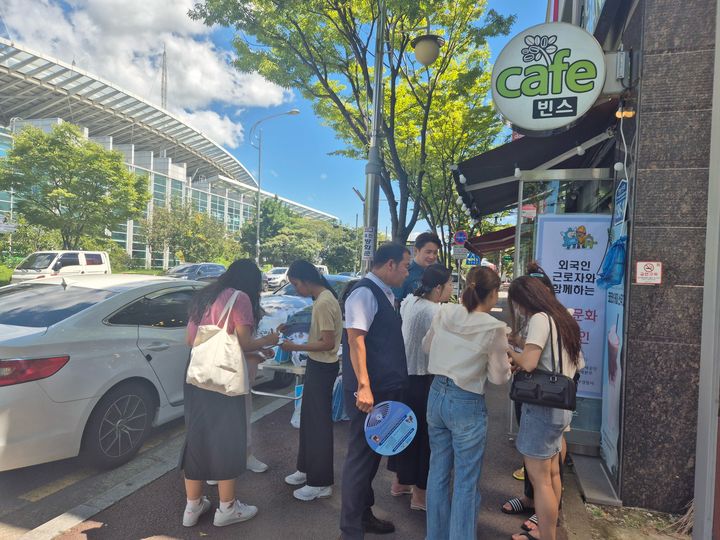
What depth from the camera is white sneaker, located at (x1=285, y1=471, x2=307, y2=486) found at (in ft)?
11.1

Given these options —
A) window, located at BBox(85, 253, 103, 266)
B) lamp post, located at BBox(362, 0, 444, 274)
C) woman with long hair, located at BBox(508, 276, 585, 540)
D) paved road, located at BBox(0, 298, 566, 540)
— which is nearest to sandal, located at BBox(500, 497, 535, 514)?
paved road, located at BBox(0, 298, 566, 540)

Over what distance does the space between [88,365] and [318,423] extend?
1713 millimetres

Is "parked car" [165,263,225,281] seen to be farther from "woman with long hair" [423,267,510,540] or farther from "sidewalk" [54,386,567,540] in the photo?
"woman with long hair" [423,267,510,540]

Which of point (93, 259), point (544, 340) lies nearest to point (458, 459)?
point (544, 340)

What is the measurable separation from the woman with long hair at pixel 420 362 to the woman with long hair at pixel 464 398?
591mm

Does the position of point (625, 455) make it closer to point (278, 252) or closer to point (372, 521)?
point (372, 521)

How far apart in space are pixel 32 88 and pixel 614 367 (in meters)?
44.5

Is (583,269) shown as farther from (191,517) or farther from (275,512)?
(191,517)

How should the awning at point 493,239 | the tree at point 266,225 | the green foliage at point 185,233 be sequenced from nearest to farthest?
the awning at point 493,239 → the green foliage at point 185,233 → the tree at point 266,225

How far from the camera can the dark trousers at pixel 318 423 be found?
3129mm

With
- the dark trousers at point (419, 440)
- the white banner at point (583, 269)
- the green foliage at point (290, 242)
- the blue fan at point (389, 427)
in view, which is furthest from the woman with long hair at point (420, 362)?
the green foliage at point (290, 242)

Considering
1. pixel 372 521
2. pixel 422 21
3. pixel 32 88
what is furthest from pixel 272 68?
pixel 32 88

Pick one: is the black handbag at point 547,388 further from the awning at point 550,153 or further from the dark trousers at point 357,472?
the awning at point 550,153

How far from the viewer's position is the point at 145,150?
47.6 metres
